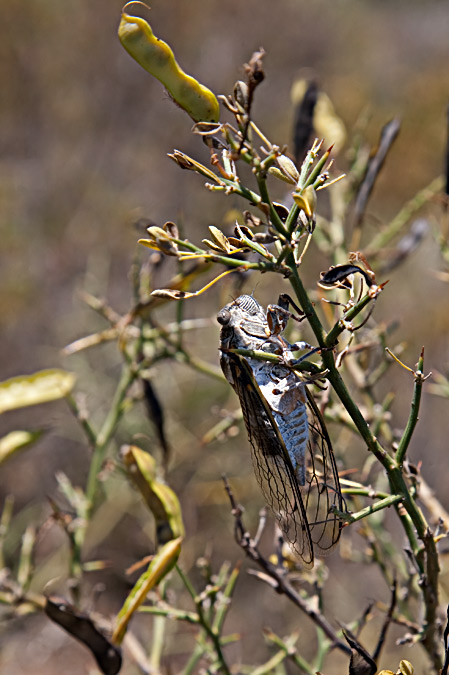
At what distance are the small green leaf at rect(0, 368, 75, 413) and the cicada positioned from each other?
1.57 feet

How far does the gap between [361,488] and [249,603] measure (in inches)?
139

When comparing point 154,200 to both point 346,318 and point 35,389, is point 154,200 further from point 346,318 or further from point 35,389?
point 346,318

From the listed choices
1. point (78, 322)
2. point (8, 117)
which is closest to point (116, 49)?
point (8, 117)

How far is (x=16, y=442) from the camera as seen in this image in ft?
3.69

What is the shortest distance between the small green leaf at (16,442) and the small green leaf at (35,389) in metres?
0.07

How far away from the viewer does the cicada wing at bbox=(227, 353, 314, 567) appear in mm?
656

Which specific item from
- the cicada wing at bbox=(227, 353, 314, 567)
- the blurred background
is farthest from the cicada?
the blurred background

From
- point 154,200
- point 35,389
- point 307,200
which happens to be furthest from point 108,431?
point 154,200

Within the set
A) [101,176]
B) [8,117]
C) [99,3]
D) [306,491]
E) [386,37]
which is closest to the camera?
[306,491]

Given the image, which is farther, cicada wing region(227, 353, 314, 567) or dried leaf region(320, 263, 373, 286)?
cicada wing region(227, 353, 314, 567)

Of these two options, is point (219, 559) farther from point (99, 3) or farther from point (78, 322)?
point (99, 3)

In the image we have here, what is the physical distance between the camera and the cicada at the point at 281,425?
621mm

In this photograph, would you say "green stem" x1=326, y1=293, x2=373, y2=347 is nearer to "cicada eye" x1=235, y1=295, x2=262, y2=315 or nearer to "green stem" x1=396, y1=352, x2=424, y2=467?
"green stem" x1=396, y1=352, x2=424, y2=467

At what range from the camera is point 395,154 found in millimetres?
5742
